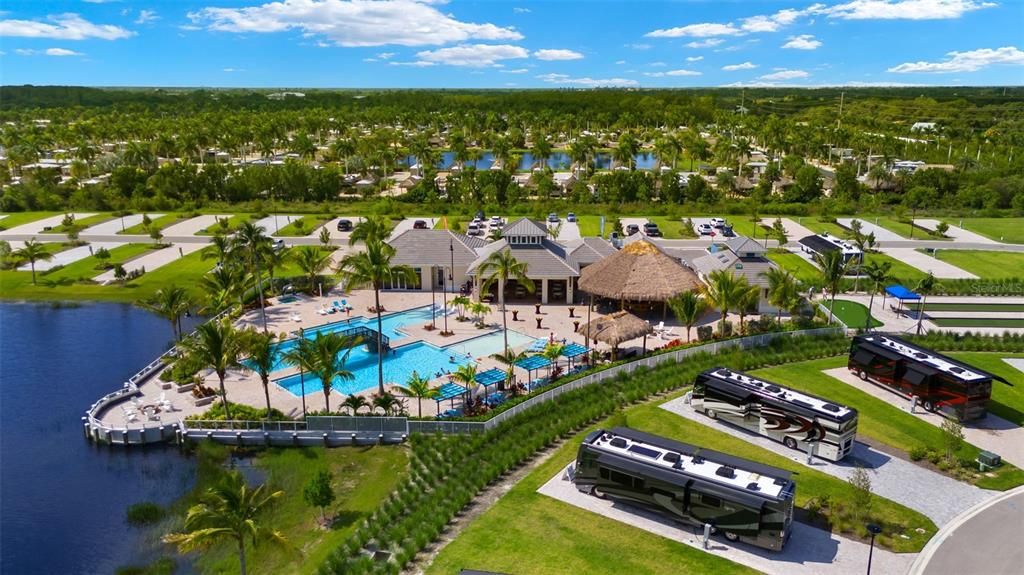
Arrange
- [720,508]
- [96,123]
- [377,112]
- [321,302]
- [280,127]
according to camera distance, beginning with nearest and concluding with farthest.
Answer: [720,508] → [321,302] → [280,127] → [96,123] → [377,112]

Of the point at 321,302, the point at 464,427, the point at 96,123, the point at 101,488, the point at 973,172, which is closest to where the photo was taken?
the point at 101,488

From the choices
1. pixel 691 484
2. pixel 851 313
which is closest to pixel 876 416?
pixel 691 484

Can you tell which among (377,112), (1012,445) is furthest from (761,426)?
(377,112)

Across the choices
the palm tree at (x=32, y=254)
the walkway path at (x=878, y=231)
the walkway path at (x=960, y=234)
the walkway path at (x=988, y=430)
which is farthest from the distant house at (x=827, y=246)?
the palm tree at (x=32, y=254)

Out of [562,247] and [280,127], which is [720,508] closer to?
[562,247]

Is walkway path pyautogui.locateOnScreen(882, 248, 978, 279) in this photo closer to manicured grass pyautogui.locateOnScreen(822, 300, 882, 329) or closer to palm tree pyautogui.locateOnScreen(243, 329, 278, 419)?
manicured grass pyautogui.locateOnScreen(822, 300, 882, 329)

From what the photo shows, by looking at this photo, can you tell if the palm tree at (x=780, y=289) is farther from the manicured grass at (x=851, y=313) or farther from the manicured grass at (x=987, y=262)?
the manicured grass at (x=987, y=262)

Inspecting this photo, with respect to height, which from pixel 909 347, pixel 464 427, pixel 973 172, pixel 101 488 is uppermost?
pixel 973 172

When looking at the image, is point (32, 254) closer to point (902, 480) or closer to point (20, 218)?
point (20, 218)
